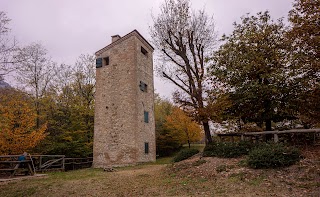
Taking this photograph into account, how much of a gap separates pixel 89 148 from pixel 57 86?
7.50m

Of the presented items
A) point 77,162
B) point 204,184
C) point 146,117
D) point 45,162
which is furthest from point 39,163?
point 204,184

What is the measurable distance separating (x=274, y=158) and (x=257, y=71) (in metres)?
5.90

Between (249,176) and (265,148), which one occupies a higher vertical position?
(265,148)

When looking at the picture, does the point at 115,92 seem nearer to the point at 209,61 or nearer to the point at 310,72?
the point at 209,61

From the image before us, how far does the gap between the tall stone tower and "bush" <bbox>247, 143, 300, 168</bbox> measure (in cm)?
909

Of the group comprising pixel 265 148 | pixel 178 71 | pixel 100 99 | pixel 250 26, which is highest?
pixel 250 26

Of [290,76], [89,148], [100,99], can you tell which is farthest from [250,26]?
[89,148]

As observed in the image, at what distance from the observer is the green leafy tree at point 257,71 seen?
39.2ft

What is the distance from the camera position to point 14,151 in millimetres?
14562

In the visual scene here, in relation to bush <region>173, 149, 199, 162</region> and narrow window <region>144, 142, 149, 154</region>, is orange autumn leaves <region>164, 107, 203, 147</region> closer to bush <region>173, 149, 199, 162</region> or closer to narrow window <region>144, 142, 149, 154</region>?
narrow window <region>144, 142, 149, 154</region>

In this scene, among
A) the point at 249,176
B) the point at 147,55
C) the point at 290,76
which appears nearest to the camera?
the point at 249,176

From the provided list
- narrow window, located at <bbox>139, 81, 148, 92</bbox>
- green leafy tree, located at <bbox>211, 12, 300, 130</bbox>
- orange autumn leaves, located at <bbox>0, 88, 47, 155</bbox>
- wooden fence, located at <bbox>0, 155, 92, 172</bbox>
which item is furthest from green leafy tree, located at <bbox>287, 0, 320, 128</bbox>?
orange autumn leaves, located at <bbox>0, 88, 47, 155</bbox>

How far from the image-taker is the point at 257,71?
12.6 meters

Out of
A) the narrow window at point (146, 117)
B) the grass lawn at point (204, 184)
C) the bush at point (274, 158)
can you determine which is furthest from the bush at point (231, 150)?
the narrow window at point (146, 117)
